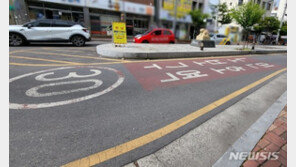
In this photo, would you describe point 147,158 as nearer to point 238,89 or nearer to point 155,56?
point 238,89

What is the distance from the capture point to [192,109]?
9.95ft

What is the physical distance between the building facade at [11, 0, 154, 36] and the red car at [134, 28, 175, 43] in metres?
4.32

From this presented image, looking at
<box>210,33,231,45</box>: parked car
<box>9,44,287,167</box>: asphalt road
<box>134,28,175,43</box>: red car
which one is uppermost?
<box>210,33,231,45</box>: parked car

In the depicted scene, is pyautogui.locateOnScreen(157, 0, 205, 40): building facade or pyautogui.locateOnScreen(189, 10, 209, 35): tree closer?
pyautogui.locateOnScreen(157, 0, 205, 40): building facade

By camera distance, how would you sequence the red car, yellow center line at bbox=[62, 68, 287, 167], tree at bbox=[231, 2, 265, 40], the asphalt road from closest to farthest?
yellow center line at bbox=[62, 68, 287, 167] → the asphalt road → the red car → tree at bbox=[231, 2, 265, 40]

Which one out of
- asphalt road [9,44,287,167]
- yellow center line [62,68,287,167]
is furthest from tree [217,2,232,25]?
yellow center line [62,68,287,167]

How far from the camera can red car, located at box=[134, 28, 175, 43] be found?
12.7m

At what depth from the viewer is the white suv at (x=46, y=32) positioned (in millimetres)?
8350

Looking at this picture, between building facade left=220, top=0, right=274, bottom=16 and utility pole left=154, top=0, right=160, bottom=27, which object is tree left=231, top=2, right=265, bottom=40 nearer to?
utility pole left=154, top=0, right=160, bottom=27

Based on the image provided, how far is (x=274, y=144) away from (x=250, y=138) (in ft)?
1.01

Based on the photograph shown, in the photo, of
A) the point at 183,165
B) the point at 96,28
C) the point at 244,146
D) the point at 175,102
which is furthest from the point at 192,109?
the point at 96,28

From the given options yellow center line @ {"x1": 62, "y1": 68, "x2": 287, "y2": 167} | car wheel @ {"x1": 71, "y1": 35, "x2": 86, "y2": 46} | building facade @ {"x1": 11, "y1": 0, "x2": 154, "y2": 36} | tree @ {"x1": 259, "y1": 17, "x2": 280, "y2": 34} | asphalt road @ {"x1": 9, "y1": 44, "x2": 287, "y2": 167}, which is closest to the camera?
yellow center line @ {"x1": 62, "y1": 68, "x2": 287, "y2": 167}

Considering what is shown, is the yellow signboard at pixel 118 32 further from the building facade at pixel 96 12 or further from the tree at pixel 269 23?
the tree at pixel 269 23

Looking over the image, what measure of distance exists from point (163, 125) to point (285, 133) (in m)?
2.00
